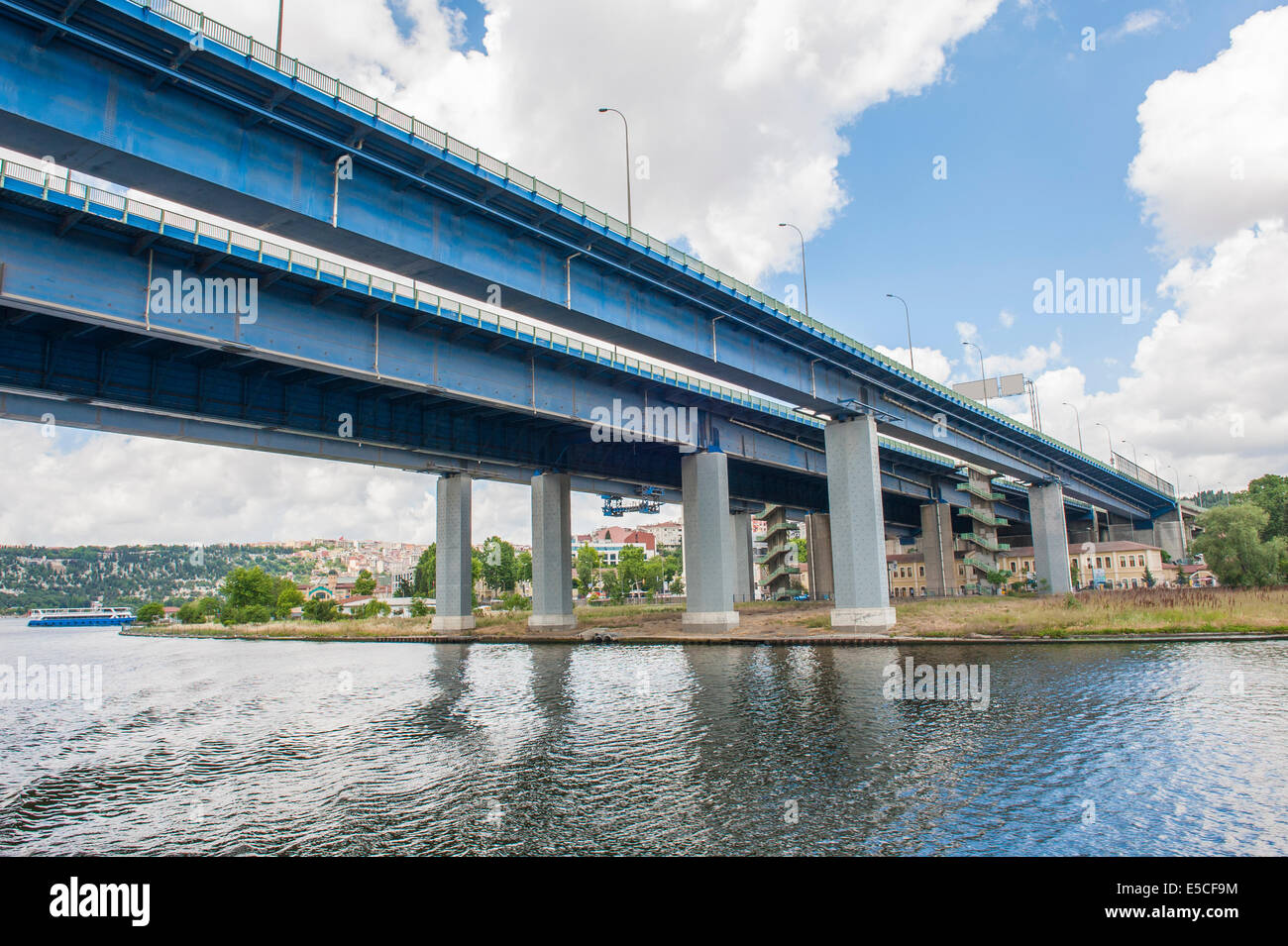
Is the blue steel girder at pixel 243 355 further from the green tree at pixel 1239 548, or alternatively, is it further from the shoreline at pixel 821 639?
the green tree at pixel 1239 548

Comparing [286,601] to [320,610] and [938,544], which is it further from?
[938,544]

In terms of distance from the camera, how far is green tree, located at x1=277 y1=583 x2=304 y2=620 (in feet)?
415

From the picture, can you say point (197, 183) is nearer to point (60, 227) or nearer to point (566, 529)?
point (60, 227)

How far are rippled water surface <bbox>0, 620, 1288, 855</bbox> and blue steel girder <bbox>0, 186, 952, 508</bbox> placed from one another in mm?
12668

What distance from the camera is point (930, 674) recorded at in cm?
2906

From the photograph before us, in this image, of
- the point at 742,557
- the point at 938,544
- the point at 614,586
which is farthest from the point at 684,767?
the point at 614,586

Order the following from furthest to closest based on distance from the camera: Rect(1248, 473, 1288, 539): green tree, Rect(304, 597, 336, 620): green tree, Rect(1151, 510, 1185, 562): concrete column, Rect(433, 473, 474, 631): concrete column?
Rect(1151, 510, 1185, 562): concrete column, Rect(304, 597, 336, 620): green tree, Rect(1248, 473, 1288, 539): green tree, Rect(433, 473, 474, 631): concrete column

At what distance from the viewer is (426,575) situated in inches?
5866

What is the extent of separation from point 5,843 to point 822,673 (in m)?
Result: 26.2

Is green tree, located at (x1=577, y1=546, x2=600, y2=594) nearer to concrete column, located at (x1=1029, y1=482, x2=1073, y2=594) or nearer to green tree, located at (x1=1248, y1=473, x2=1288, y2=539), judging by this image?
concrete column, located at (x1=1029, y1=482, x2=1073, y2=594)

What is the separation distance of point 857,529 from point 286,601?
361ft

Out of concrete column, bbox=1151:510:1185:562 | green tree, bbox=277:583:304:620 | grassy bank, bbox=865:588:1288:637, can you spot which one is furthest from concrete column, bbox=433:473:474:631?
concrete column, bbox=1151:510:1185:562
